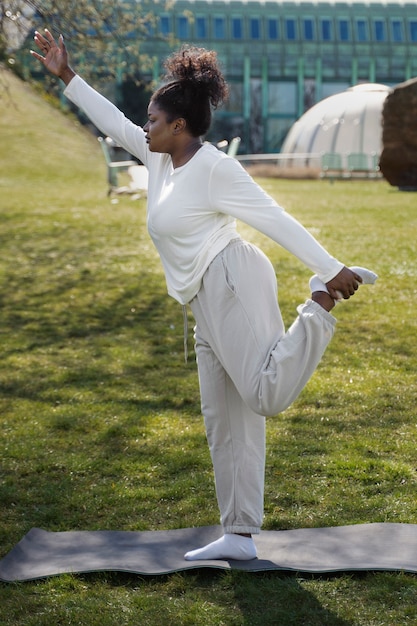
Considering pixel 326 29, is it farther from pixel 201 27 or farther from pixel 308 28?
pixel 201 27

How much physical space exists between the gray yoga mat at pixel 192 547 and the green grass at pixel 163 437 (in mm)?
68

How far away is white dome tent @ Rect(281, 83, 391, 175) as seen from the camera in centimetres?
3834

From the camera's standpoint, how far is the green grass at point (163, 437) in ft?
13.4

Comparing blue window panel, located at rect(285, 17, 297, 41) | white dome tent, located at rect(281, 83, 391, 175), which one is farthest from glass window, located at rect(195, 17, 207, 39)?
white dome tent, located at rect(281, 83, 391, 175)

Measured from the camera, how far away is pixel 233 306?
407 cm

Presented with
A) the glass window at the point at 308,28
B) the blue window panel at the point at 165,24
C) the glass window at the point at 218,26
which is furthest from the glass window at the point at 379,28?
the blue window panel at the point at 165,24

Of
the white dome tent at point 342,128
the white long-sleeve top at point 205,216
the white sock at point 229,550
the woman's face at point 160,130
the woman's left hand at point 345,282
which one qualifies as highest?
the woman's face at point 160,130

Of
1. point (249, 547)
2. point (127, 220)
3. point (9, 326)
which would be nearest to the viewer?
point (249, 547)

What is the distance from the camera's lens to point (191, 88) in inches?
163

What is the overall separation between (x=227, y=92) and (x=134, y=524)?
2218mm

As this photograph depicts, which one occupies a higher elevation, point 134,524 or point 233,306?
point 233,306

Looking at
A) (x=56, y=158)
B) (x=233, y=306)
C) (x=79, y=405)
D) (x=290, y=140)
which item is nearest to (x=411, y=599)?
(x=233, y=306)

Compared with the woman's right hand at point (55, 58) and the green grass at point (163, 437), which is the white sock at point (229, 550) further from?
the woman's right hand at point (55, 58)

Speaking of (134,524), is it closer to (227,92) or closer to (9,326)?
(227,92)
